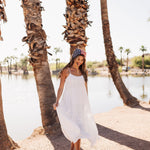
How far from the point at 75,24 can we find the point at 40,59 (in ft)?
5.67

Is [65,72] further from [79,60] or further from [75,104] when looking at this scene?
[75,104]

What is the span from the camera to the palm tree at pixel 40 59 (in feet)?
17.1

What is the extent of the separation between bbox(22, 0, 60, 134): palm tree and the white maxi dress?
6.78 feet

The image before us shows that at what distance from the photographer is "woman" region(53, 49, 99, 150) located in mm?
3123

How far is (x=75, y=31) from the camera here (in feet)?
18.8

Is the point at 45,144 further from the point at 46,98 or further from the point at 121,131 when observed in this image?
the point at 121,131

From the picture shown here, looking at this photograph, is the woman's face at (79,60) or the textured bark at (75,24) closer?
the woman's face at (79,60)

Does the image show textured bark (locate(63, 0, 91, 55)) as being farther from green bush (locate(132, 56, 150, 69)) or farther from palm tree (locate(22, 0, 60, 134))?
green bush (locate(132, 56, 150, 69))

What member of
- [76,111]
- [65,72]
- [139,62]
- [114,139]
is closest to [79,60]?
[65,72]

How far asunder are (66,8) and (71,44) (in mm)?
1355

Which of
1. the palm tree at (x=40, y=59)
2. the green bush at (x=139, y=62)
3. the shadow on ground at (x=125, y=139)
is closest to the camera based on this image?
the shadow on ground at (x=125, y=139)

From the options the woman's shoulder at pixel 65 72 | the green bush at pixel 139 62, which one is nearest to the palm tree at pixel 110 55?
the woman's shoulder at pixel 65 72

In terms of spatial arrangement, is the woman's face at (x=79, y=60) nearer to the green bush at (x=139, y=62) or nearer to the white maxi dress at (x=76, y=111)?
the white maxi dress at (x=76, y=111)

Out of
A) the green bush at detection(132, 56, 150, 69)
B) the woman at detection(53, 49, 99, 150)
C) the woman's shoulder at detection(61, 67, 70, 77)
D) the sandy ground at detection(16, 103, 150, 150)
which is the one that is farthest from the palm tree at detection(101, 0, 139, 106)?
the green bush at detection(132, 56, 150, 69)
